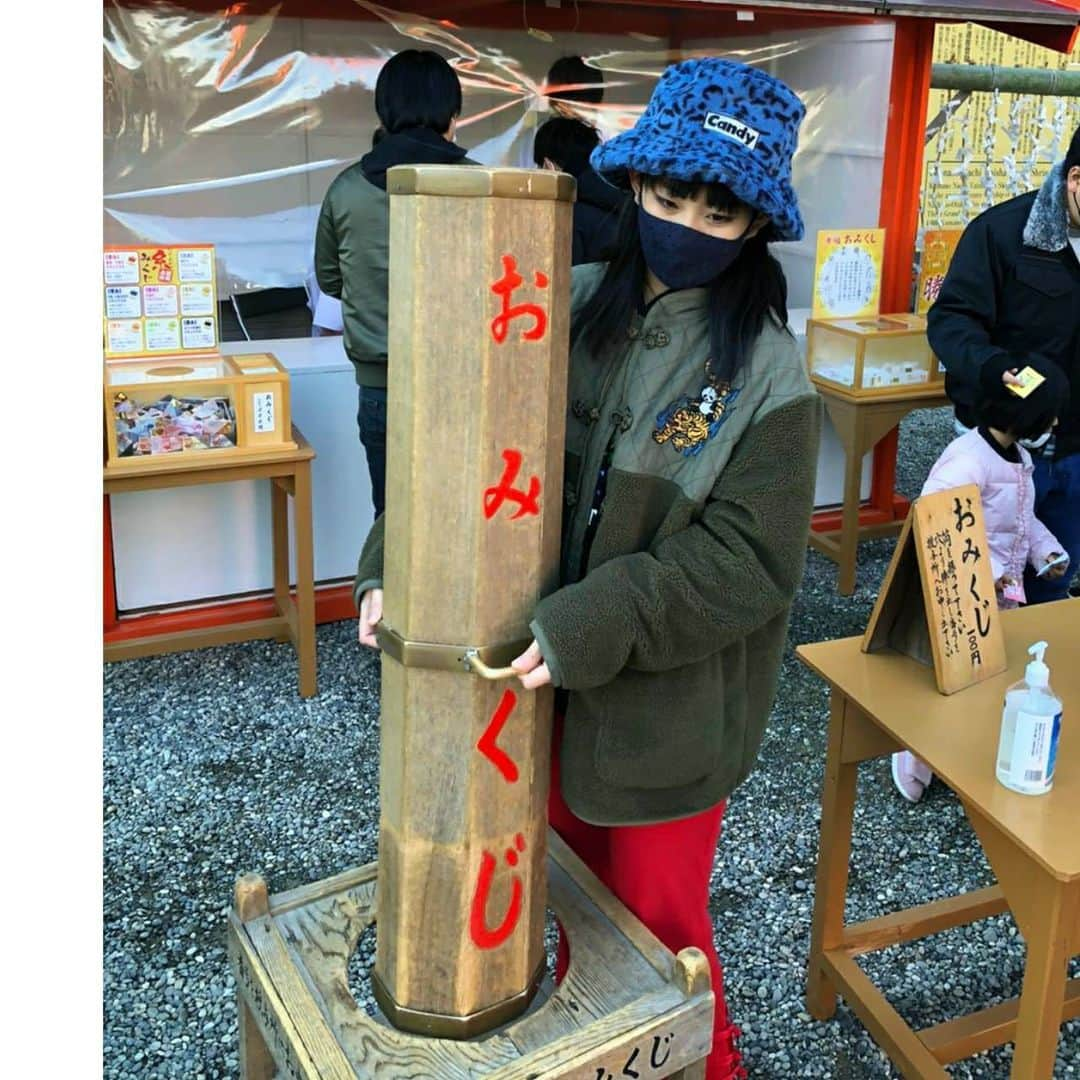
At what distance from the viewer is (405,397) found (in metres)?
1.11

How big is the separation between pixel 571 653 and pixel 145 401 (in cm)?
231

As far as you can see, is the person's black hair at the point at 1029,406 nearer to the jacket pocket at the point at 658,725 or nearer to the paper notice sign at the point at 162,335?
the jacket pocket at the point at 658,725

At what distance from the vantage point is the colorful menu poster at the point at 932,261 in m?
4.57

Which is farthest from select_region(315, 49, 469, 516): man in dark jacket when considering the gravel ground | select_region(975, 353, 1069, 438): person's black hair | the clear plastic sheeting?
select_region(975, 353, 1069, 438): person's black hair

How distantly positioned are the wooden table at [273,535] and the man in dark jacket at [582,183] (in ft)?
3.29

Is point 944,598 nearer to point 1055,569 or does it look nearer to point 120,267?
point 1055,569

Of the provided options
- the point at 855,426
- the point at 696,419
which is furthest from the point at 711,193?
the point at 855,426

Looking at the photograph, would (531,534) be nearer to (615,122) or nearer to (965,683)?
(965,683)

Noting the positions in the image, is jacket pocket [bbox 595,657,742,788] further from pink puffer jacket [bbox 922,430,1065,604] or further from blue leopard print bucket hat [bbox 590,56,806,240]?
pink puffer jacket [bbox 922,430,1065,604]

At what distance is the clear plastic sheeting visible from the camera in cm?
412

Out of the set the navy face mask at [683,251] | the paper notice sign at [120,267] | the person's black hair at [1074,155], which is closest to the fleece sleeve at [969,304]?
the person's black hair at [1074,155]

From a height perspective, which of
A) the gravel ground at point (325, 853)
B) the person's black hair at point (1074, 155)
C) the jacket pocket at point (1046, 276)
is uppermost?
the person's black hair at point (1074, 155)

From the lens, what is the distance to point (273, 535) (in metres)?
3.79
